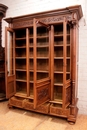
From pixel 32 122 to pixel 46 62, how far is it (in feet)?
4.44

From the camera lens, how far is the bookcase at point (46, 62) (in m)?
2.40

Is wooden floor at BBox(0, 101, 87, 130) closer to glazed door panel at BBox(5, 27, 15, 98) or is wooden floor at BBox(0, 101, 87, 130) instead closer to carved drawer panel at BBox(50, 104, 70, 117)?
carved drawer panel at BBox(50, 104, 70, 117)

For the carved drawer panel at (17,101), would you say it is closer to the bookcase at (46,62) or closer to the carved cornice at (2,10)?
the bookcase at (46,62)

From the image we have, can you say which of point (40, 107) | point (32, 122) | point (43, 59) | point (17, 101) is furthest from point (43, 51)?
point (32, 122)

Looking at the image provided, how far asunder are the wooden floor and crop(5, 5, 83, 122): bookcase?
0.14m

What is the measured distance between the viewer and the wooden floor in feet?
7.81

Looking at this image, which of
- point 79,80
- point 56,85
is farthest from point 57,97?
point 79,80

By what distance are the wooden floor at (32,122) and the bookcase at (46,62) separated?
0.14 m

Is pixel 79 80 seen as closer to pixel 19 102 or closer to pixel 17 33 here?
pixel 19 102

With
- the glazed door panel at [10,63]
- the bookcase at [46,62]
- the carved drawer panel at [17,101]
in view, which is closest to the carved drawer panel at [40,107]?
the bookcase at [46,62]

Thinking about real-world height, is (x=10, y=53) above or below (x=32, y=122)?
above

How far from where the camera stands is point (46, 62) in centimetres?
299

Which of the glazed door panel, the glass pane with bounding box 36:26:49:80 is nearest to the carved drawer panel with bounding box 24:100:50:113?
the glazed door panel

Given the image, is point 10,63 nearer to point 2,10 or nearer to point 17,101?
point 17,101
